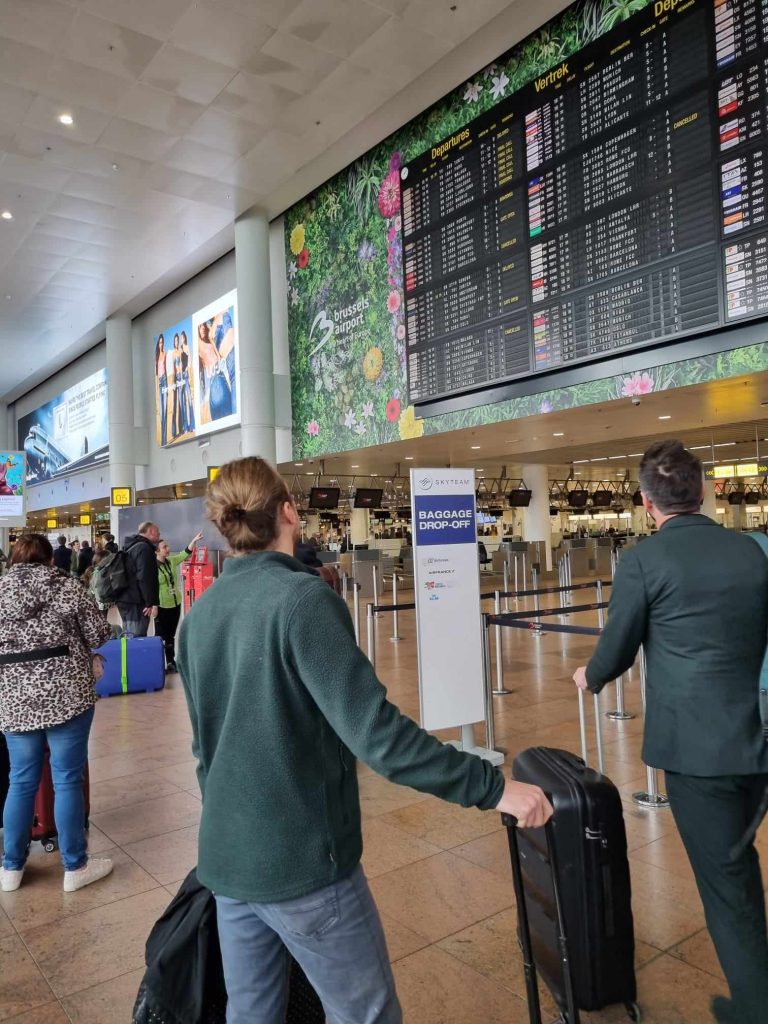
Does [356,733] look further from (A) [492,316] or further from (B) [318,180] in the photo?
(B) [318,180]

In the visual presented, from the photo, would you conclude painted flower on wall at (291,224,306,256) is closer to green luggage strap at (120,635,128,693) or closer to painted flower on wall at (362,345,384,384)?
painted flower on wall at (362,345,384,384)

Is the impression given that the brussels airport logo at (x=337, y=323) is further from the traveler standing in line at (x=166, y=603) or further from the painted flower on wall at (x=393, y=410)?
the traveler standing in line at (x=166, y=603)

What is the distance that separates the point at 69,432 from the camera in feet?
75.5

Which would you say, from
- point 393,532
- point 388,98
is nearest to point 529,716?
point 388,98

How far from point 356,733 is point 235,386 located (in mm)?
13372

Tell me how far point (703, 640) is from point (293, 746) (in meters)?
1.15

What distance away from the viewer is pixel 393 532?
31.5 metres

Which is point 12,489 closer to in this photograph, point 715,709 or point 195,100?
point 195,100

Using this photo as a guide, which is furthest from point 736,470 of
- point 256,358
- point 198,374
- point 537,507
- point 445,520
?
point 445,520

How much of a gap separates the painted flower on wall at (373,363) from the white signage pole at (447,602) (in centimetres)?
638

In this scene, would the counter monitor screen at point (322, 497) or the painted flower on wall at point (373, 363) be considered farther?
the counter monitor screen at point (322, 497)

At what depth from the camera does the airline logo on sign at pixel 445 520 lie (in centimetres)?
453

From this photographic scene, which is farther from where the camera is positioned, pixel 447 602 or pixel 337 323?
pixel 337 323

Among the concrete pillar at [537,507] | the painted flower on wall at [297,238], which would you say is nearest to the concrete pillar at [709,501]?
the concrete pillar at [537,507]
